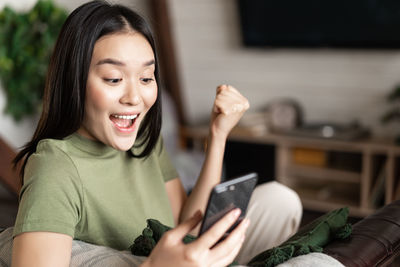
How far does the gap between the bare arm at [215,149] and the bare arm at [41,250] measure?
617 millimetres

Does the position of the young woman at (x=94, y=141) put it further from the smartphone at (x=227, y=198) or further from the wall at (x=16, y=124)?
the wall at (x=16, y=124)

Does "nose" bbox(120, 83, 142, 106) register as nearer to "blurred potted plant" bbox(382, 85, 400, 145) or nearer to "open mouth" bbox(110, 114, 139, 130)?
"open mouth" bbox(110, 114, 139, 130)

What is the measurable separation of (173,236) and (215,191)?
0.12 metres

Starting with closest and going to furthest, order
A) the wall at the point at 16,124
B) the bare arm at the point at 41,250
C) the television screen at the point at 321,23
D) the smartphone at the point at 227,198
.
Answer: the smartphone at the point at 227,198 < the bare arm at the point at 41,250 < the wall at the point at 16,124 < the television screen at the point at 321,23

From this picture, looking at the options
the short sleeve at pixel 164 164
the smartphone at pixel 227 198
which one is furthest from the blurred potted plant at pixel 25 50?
the smartphone at pixel 227 198

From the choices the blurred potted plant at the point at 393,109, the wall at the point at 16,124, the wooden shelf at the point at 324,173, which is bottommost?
the wooden shelf at the point at 324,173

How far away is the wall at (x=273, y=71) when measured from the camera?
3.66m

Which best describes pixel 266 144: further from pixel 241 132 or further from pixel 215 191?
pixel 215 191

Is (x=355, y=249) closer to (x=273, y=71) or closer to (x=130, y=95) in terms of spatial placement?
(x=130, y=95)

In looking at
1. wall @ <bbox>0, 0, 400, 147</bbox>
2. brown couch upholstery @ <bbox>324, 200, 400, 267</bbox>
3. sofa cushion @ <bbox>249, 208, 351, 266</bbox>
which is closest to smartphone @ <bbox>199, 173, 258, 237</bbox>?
sofa cushion @ <bbox>249, 208, 351, 266</bbox>

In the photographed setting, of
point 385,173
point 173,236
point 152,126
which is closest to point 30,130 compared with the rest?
point 152,126

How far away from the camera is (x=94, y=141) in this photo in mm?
1430

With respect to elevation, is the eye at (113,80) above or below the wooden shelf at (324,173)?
above

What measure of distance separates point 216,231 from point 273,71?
319cm
